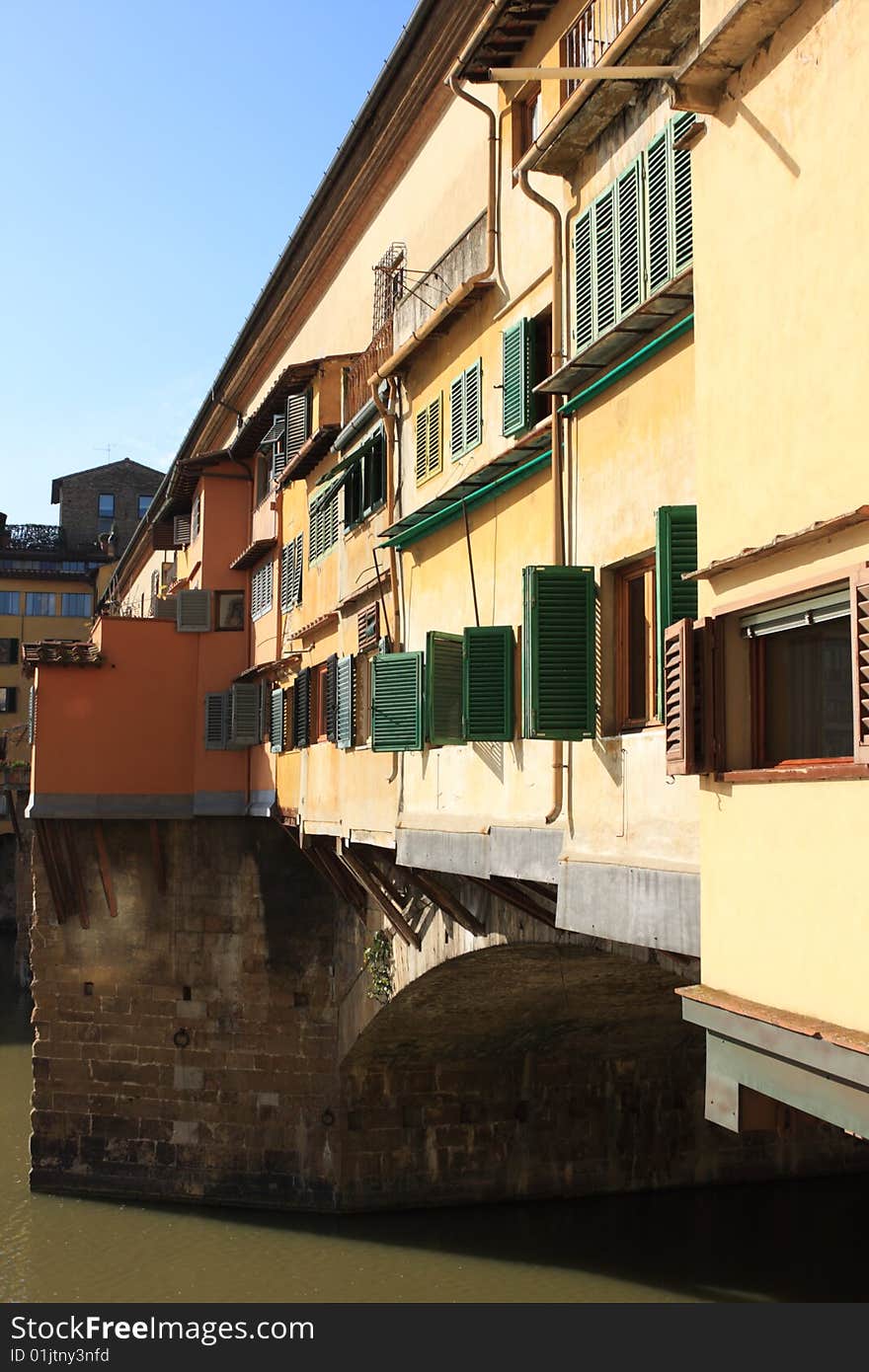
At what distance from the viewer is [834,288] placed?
5707mm

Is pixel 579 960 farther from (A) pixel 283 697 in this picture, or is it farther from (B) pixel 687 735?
(B) pixel 687 735

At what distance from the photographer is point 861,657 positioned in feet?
17.9

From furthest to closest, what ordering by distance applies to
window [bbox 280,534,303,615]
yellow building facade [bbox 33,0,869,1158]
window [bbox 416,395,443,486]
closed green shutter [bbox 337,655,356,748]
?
window [bbox 280,534,303,615]
closed green shutter [bbox 337,655,356,748]
window [bbox 416,395,443,486]
yellow building facade [bbox 33,0,869,1158]

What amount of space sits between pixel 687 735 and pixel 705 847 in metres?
0.54

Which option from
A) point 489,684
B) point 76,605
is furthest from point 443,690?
point 76,605

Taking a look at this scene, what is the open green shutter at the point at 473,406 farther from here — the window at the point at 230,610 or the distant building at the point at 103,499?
the distant building at the point at 103,499

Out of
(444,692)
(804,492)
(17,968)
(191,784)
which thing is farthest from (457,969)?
(17,968)

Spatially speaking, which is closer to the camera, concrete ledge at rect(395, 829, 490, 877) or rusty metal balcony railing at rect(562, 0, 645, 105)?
rusty metal balcony railing at rect(562, 0, 645, 105)

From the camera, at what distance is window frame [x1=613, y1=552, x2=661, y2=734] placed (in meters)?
8.52

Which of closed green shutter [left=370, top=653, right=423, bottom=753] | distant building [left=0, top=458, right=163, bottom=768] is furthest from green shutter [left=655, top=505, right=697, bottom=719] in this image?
distant building [left=0, top=458, right=163, bottom=768]

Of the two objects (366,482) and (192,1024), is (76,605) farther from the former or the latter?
(366,482)

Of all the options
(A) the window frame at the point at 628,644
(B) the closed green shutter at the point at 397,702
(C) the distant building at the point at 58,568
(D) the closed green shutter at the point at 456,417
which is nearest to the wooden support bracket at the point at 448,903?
(B) the closed green shutter at the point at 397,702

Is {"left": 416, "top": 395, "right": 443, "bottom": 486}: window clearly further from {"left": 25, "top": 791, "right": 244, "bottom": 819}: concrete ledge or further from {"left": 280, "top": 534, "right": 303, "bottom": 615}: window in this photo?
{"left": 25, "top": 791, "right": 244, "bottom": 819}: concrete ledge

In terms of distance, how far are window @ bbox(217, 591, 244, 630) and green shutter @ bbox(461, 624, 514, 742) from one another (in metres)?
13.0
